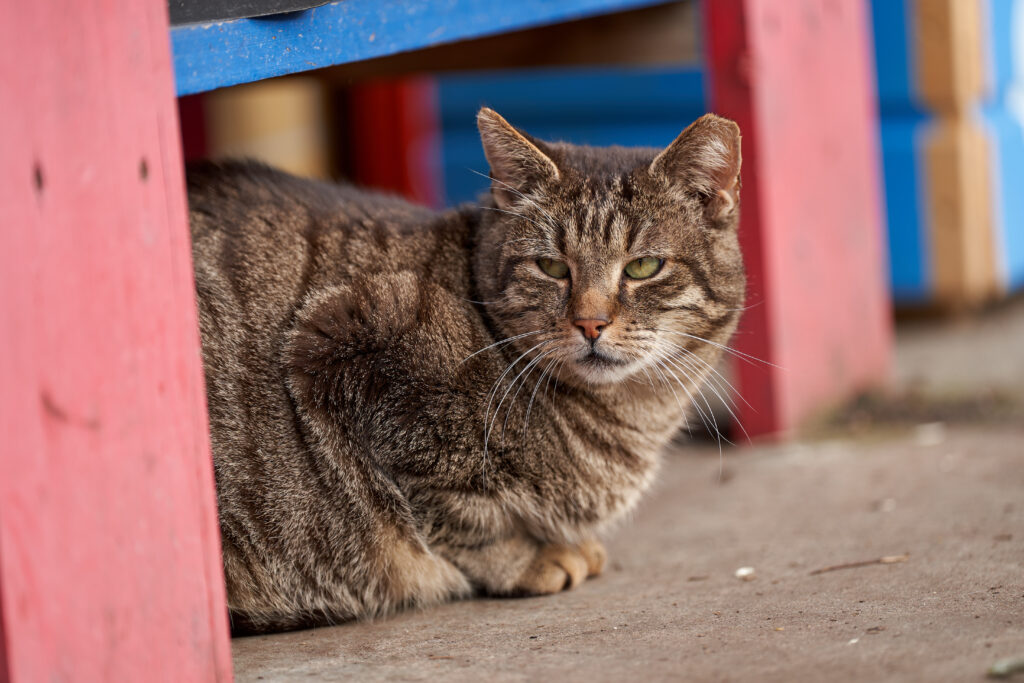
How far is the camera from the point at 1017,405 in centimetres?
361

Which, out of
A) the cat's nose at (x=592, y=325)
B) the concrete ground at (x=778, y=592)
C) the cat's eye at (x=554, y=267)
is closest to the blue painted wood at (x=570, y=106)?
the concrete ground at (x=778, y=592)

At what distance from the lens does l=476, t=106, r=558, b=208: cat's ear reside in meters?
2.17

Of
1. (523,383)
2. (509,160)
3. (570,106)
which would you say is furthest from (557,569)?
(570,106)

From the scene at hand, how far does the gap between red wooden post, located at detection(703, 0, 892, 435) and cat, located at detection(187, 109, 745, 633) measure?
0.89m

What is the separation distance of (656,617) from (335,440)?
0.71 meters

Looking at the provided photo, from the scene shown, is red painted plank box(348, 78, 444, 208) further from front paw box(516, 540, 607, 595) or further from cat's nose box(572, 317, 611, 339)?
cat's nose box(572, 317, 611, 339)

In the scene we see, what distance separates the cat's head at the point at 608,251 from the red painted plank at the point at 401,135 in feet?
12.0

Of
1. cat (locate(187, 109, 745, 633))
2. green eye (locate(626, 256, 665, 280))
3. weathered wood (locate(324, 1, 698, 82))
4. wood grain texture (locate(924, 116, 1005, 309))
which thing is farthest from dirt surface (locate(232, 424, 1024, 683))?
wood grain texture (locate(924, 116, 1005, 309))

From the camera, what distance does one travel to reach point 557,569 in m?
2.27

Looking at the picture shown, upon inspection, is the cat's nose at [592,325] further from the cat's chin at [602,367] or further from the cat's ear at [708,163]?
the cat's ear at [708,163]

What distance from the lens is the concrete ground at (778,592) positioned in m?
1.69

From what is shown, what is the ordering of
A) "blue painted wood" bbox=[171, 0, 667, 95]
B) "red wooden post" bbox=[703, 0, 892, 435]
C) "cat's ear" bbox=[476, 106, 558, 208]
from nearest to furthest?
"blue painted wood" bbox=[171, 0, 667, 95] → "cat's ear" bbox=[476, 106, 558, 208] → "red wooden post" bbox=[703, 0, 892, 435]

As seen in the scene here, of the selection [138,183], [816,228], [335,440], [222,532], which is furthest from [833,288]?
[138,183]

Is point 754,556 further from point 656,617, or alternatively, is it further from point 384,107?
point 384,107
